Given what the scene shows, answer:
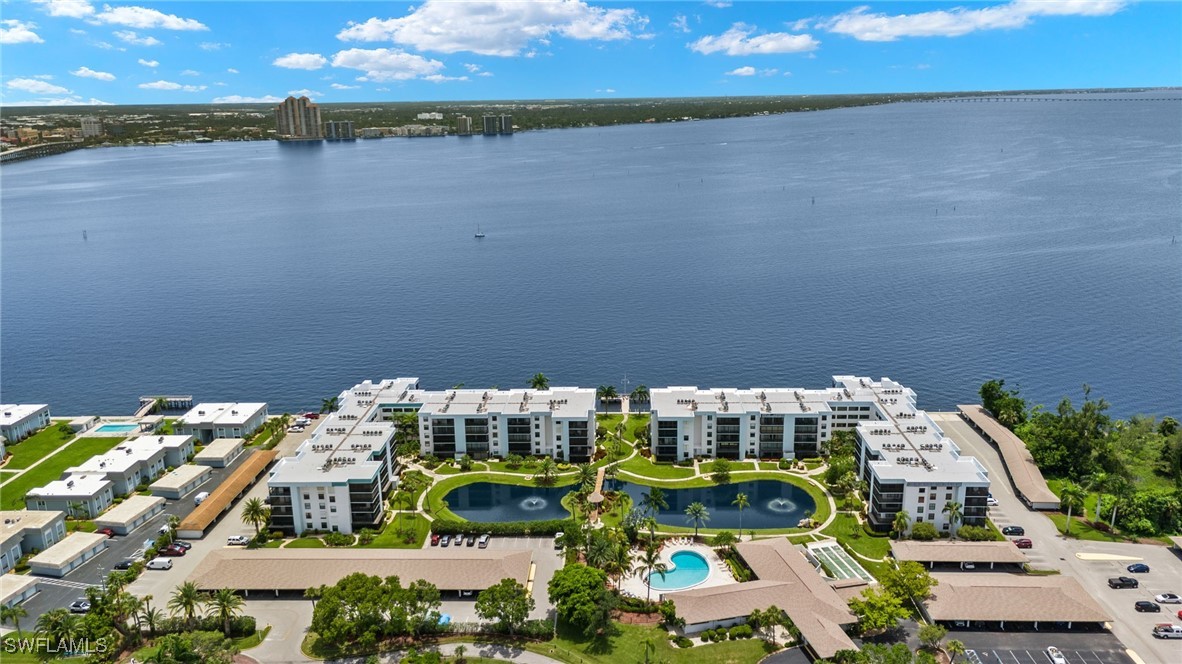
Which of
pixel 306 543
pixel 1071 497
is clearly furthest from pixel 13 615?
pixel 1071 497

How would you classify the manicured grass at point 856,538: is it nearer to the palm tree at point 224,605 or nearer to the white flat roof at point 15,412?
the palm tree at point 224,605

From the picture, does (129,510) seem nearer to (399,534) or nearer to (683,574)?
(399,534)

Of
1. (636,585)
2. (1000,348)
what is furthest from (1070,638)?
(1000,348)

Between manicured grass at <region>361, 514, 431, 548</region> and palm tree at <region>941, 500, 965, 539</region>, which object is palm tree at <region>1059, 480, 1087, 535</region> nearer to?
palm tree at <region>941, 500, 965, 539</region>

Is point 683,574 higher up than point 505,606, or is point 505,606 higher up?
point 505,606

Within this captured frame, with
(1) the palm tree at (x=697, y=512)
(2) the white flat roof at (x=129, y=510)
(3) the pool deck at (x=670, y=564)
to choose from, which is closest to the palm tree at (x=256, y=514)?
(2) the white flat roof at (x=129, y=510)

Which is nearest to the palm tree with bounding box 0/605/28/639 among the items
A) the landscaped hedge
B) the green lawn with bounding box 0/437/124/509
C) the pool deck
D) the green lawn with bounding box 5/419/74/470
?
the green lawn with bounding box 0/437/124/509
